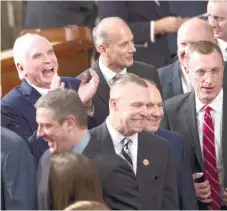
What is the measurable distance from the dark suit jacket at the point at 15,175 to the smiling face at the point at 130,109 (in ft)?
1.48

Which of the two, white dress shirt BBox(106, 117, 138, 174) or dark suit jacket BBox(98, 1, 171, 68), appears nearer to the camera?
white dress shirt BBox(106, 117, 138, 174)

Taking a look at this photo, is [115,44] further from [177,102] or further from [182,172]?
[182,172]

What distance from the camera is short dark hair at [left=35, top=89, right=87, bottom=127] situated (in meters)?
3.56

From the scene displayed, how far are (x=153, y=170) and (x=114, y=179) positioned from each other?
217mm

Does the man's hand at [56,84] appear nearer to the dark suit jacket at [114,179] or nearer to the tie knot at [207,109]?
the dark suit jacket at [114,179]

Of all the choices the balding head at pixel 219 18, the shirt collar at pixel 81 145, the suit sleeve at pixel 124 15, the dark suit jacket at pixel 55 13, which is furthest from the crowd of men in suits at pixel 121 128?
the dark suit jacket at pixel 55 13

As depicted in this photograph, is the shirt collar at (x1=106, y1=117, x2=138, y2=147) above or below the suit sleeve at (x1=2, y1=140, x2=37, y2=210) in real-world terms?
above

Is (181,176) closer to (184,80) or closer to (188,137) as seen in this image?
(188,137)

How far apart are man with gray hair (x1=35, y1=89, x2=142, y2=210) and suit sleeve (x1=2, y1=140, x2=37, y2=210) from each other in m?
0.10

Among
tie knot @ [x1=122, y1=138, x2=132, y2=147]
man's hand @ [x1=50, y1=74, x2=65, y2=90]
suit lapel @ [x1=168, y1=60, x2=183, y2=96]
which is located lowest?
tie knot @ [x1=122, y1=138, x2=132, y2=147]

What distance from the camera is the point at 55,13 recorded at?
620 cm

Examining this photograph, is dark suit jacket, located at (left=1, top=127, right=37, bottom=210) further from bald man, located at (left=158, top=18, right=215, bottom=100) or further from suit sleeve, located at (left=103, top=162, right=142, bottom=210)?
bald man, located at (left=158, top=18, right=215, bottom=100)

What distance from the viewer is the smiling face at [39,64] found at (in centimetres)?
417

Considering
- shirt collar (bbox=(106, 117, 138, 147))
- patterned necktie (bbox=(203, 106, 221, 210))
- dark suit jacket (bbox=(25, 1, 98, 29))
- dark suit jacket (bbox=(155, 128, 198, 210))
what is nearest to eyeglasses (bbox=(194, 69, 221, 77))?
patterned necktie (bbox=(203, 106, 221, 210))
